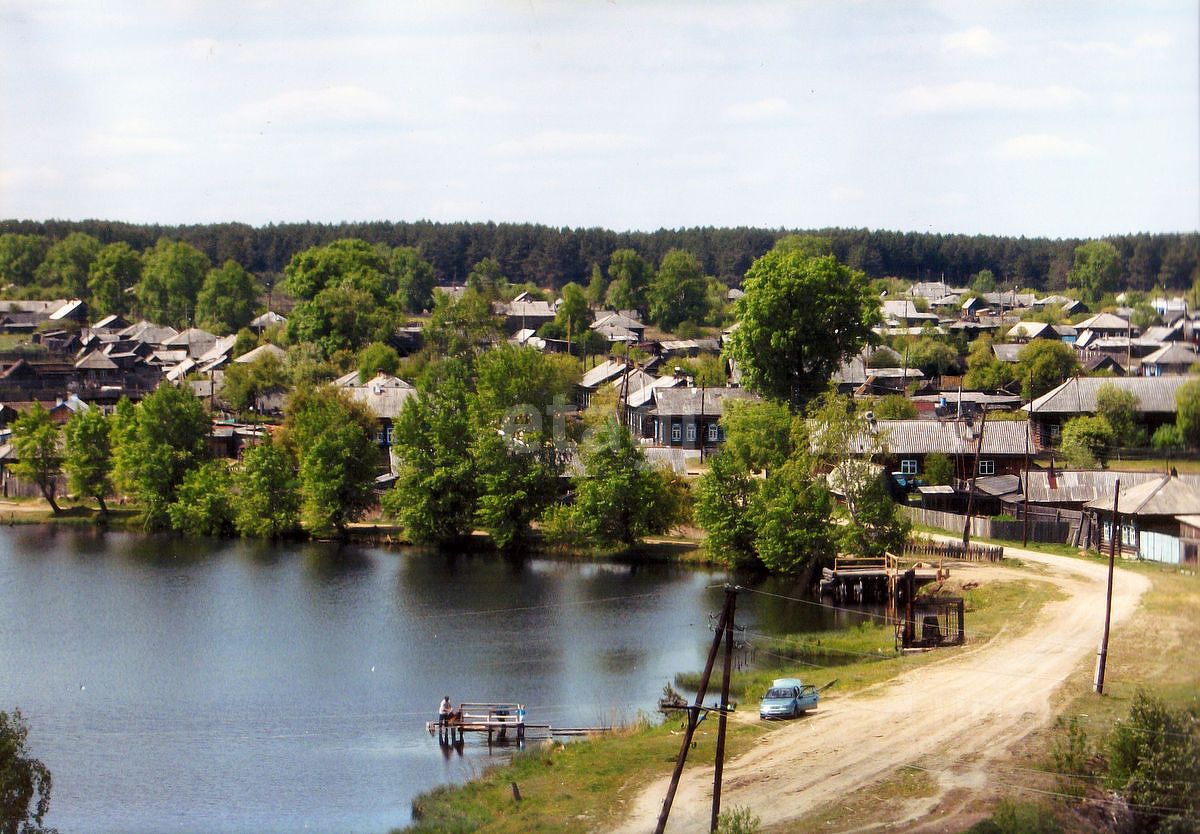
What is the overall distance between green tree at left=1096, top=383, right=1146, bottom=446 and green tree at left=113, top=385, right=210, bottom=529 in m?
19.3

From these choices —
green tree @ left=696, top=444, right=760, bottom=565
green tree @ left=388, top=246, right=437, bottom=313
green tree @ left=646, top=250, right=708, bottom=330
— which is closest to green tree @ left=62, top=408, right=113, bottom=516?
green tree @ left=696, top=444, right=760, bottom=565

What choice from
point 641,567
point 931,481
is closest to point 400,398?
point 641,567

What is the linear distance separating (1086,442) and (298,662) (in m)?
13.5

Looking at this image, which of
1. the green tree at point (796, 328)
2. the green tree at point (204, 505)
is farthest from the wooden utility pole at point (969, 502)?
the green tree at point (204, 505)

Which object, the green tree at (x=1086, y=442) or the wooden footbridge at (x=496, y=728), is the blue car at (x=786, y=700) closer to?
the wooden footbridge at (x=496, y=728)

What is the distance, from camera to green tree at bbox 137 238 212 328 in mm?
59281

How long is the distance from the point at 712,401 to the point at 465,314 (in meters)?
10.7

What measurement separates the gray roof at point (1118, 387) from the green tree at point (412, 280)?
1433 inches

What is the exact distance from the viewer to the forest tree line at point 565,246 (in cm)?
5481

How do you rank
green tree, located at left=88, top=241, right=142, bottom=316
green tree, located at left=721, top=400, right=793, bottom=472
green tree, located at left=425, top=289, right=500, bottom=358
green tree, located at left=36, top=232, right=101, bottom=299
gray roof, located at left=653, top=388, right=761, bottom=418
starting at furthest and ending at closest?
green tree, located at left=36, top=232, right=101, bottom=299 < green tree, located at left=88, top=241, right=142, bottom=316 < green tree, located at left=425, top=289, right=500, bottom=358 < gray roof, located at left=653, top=388, right=761, bottom=418 < green tree, located at left=721, top=400, right=793, bottom=472

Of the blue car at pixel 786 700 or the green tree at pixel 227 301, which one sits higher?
the green tree at pixel 227 301

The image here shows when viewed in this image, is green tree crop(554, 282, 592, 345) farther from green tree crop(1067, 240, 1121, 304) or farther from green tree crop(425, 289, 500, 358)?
green tree crop(1067, 240, 1121, 304)

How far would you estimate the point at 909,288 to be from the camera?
175ft

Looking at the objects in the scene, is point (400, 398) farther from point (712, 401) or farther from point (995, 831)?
point (995, 831)
